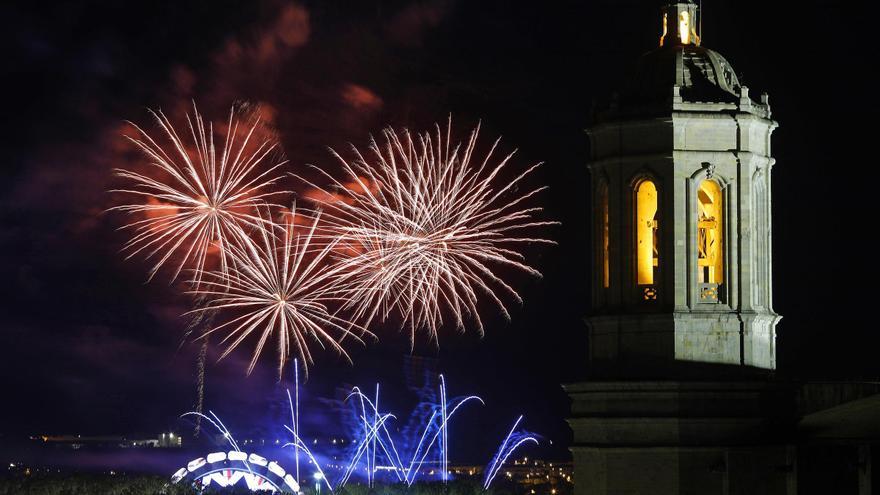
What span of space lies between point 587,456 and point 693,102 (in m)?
9.29

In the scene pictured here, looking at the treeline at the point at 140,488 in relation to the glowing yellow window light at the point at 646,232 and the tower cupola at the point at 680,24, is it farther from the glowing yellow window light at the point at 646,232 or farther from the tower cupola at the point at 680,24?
the tower cupola at the point at 680,24

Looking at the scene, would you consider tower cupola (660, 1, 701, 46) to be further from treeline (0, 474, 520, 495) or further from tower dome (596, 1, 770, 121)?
treeline (0, 474, 520, 495)

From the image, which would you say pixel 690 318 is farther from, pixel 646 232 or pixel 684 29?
pixel 684 29

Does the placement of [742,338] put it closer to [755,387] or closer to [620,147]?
[755,387]

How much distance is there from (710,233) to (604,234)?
8.84ft

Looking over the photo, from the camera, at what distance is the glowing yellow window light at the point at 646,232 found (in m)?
45.8

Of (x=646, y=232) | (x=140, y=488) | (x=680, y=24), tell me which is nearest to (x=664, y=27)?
(x=680, y=24)

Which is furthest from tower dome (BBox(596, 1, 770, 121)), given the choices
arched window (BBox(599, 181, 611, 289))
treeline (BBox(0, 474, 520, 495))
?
treeline (BBox(0, 474, 520, 495))

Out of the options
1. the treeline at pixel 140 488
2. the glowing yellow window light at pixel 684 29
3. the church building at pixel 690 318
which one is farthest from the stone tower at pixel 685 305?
the treeline at pixel 140 488

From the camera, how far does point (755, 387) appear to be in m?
44.6

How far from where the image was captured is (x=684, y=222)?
45.0 meters

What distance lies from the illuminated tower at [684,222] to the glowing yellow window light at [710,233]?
3 cm

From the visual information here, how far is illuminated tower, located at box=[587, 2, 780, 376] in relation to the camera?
44969 mm

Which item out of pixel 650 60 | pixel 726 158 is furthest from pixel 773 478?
pixel 650 60
